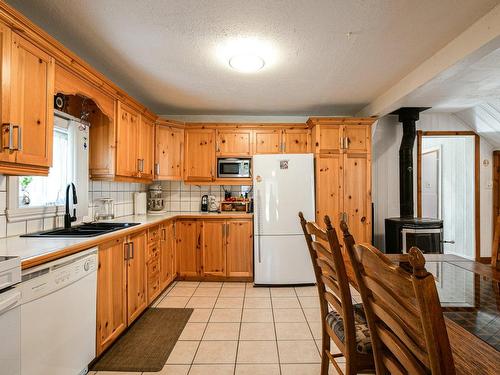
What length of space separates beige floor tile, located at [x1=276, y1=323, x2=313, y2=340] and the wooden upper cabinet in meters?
2.14

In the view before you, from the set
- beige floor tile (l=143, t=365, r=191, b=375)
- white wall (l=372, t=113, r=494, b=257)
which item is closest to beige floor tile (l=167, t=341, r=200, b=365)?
beige floor tile (l=143, t=365, r=191, b=375)

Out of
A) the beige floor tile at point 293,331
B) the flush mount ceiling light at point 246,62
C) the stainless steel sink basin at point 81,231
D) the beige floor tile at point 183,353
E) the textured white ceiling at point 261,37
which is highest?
the textured white ceiling at point 261,37

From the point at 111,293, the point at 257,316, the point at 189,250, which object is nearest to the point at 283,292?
the point at 257,316

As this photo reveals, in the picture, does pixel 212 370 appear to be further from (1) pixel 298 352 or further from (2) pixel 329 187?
(2) pixel 329 187

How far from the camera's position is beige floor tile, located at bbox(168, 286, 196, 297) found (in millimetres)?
3186

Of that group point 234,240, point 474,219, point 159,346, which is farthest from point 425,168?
point 159,346

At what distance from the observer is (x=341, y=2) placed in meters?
1.71

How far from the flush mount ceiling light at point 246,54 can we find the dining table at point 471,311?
6.15 feet

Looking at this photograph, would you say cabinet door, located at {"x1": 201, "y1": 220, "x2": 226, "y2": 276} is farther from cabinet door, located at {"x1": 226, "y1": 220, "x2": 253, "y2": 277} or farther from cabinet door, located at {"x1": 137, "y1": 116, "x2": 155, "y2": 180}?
cabinet door, located at {"x1": 137, "y1": 116, "x2": 155, "y2": 180}

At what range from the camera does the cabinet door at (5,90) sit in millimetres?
1413

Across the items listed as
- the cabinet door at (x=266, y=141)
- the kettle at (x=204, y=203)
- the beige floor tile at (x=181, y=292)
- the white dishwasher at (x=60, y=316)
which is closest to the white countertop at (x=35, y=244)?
the white dishwasher at (x=60, y=316)

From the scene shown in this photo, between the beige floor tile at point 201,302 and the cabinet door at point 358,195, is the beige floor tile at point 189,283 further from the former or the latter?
the cabinet door at point 358,195

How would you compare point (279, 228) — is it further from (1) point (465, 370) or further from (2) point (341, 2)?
(1) point (465, 370)

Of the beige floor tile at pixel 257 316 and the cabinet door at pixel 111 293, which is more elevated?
the cabinet door at pixel 111 293
